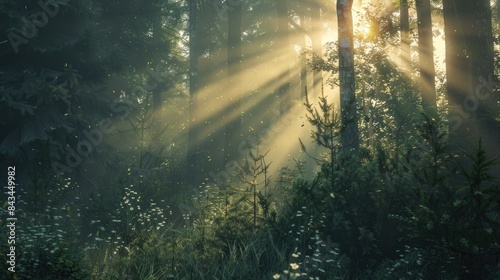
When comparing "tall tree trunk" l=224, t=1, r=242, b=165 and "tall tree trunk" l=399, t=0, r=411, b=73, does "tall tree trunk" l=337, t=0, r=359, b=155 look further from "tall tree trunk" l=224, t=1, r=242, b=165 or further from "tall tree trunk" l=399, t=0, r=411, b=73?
"tall tree trunk" l=224, t=1, r=242, b=165

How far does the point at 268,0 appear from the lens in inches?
1368

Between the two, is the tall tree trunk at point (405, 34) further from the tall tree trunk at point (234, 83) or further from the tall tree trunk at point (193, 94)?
the tall tree trunk at point (193, 94)

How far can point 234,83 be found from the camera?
20.7 meters

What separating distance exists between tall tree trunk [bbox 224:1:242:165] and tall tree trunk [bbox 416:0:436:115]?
759 centimetres

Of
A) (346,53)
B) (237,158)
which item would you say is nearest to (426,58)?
(346,53)

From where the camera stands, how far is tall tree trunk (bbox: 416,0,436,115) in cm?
1612

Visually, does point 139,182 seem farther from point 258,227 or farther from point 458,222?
point 458,222

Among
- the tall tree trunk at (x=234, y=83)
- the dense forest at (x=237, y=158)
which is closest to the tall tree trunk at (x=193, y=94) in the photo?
the dense forest at (x=237, y=158)

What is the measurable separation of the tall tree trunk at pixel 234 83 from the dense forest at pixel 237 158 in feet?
0.30

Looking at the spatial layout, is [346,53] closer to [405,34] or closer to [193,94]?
[405,34]

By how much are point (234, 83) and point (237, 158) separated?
3.72m

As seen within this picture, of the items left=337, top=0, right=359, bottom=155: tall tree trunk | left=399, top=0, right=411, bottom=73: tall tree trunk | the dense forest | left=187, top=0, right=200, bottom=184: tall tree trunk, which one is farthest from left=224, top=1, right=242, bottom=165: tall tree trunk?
left=337, top=0, right=359, bottom=155: tall tree trunk

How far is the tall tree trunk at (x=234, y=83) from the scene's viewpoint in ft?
64.2

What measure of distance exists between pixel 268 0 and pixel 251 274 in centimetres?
3091
